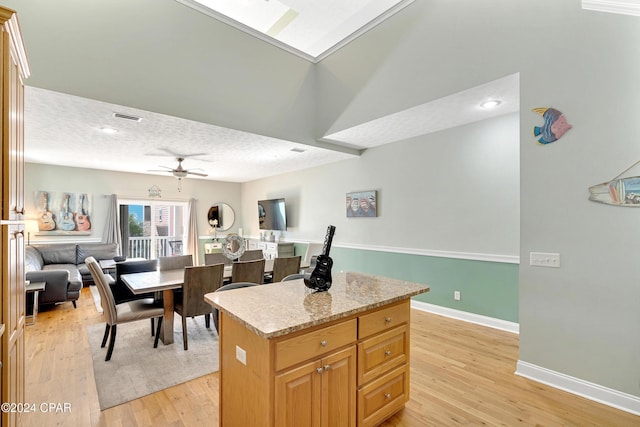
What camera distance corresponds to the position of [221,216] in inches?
337

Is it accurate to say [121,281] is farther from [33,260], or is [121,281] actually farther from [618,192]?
[618,192]

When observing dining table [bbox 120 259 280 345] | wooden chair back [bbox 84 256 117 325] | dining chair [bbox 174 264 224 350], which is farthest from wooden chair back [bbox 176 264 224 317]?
wooden chair back [bbox 84 256 117 325]

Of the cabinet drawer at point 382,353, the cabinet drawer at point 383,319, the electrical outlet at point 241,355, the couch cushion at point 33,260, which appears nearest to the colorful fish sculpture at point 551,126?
the cabinet drawer at point 383,319

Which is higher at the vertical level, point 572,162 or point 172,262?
point 572,162

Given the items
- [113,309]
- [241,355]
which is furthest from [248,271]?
[241,355]

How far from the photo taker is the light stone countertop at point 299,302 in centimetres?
144

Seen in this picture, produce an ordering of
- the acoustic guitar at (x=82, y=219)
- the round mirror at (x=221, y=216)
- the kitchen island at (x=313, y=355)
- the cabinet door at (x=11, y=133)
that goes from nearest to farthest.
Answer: the cabinet door at (x=11, y=133) → the kitchen island at (x=313, y=355) → the acoustic guitar at (x=82, y=219) → the round mirror at (x=221, y=216)

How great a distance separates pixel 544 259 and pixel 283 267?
112 inches

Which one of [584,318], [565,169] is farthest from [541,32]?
[584,318]

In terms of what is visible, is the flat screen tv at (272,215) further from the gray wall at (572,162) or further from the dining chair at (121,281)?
the gray wall at (572,162)

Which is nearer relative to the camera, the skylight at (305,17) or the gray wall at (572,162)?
the gray wall at (572,162)

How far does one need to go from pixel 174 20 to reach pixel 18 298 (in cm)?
308

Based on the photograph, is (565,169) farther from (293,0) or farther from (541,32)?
(293,0)

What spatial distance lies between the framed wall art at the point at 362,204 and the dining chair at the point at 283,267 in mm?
1631
